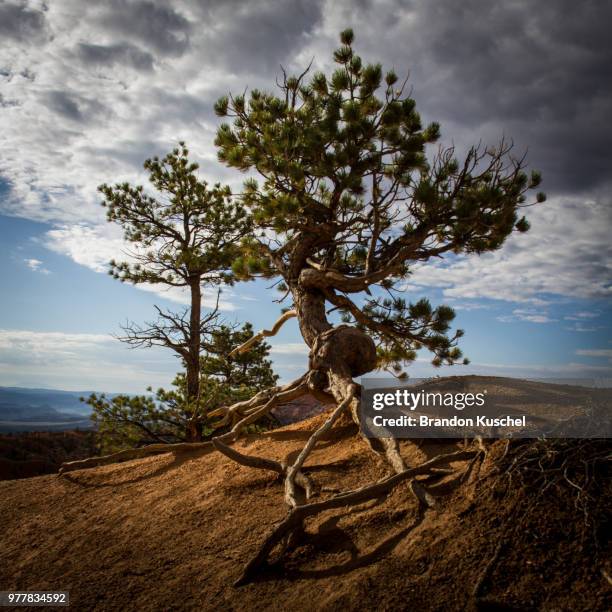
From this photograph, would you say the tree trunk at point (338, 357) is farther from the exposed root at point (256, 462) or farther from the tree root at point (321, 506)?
the tree root at point (321, 506)

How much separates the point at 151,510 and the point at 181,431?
6325mm

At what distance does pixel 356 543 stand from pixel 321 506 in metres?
0.43

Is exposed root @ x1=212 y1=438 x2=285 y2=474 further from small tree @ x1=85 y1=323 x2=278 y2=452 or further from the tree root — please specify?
small tree @ x1=85 y1=323 x2=278 y2=452

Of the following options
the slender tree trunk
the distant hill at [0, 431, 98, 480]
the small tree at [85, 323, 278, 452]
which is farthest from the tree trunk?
the distant hill at [0, 431, 98, 480]

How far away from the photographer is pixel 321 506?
3.76 metres

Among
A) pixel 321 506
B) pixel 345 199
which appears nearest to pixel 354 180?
pixel 345 199

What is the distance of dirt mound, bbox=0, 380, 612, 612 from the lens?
2787 millimetres

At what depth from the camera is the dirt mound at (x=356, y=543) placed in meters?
2.79

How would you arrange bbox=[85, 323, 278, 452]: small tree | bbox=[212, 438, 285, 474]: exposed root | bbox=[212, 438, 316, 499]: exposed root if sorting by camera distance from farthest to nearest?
bbox=[85, 323, 278, 452]: small tree < bbox=[212, 438, 285, 474]: exposed root < bbox=[212, 438, 316, 499]: exposed root

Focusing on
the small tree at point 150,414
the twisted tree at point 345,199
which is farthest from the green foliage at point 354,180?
the small tree at point 150,414

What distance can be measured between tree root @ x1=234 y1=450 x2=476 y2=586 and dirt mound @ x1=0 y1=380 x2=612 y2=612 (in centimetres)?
9

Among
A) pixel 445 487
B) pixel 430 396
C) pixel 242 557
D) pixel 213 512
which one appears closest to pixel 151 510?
pixel 213 512

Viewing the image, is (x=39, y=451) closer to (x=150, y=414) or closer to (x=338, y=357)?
(x=150, y=414)

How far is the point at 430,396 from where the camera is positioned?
19.4 ft
